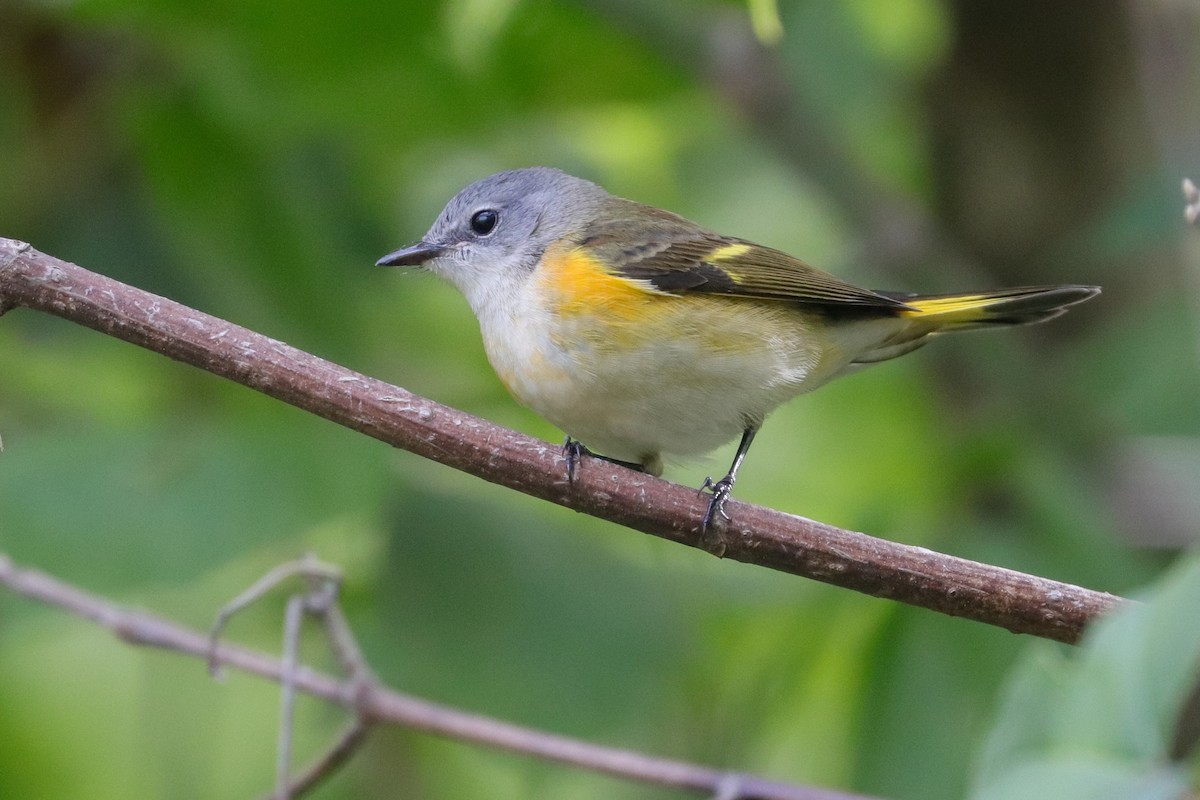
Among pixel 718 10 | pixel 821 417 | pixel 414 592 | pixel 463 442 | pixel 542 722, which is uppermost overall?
pixel 718 10

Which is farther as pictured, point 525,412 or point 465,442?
point 525,412

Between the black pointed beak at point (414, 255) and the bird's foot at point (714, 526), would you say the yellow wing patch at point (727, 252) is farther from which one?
the bird's foot at point (714, 526)

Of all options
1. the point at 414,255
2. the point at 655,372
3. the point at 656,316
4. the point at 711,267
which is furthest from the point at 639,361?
the point at 414,255

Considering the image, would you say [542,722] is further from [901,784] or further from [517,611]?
[901,784]

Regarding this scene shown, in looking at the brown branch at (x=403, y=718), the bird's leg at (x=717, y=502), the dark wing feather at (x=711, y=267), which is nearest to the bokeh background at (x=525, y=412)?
the brown branch at (x=403, y=718)

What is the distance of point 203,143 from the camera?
4.37 m

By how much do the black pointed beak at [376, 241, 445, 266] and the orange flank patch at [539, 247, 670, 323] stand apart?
0.55 metres

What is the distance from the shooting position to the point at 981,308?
378 centimetres

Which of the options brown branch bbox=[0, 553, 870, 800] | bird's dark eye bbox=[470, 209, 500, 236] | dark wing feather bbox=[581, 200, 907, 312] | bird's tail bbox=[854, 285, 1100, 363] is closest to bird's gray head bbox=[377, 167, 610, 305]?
bird's dark eye bbox=[470, 209, 500, 236]

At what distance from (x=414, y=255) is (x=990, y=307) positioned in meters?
1.76

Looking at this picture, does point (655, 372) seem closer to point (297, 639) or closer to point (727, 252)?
point (727, 252)

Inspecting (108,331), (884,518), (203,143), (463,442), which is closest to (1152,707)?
(463,442)

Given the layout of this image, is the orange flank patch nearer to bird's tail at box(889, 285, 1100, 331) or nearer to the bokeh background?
the bokeh background

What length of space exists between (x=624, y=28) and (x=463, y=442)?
247cm
